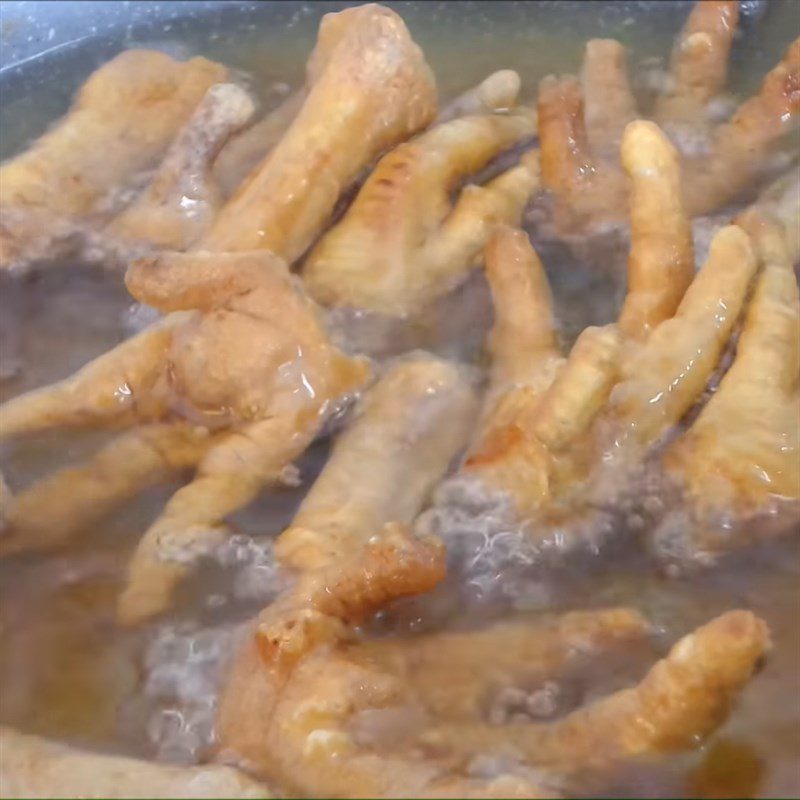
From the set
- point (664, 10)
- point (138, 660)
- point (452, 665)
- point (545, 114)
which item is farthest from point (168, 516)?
point (664, 10)

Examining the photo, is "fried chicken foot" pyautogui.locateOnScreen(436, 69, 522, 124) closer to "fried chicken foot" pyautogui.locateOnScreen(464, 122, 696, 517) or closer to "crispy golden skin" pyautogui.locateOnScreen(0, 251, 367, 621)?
"fried chicken foot" pyautogui.locateOnScreen(464, 122, 696, 517)

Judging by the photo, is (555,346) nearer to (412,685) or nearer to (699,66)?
(412,685)

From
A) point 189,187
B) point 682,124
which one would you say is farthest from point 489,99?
point 189,187

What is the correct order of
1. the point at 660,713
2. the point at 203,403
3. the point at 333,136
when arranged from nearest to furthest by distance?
the point at 660,713, the point at 203,403, the point at 333,136

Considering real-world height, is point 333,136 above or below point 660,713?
above

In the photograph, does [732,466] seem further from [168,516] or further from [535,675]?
[168,516]

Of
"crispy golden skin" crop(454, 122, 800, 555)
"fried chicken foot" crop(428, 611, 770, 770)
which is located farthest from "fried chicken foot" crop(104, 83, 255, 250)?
"fried chicken foot" crop(428, 611, 770, 770)

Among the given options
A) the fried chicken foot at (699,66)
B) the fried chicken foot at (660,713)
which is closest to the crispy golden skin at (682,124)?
the fried chicken foot at (699,66)
